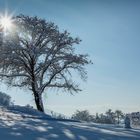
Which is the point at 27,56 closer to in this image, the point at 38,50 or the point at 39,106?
the point at 38,50

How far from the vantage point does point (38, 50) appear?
35.2 m

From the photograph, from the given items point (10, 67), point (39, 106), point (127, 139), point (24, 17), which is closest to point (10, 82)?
point (10, 67)

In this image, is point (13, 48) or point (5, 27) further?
point (5, 27)

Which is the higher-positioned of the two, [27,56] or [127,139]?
[27,56]

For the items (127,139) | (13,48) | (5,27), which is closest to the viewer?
(127,139)

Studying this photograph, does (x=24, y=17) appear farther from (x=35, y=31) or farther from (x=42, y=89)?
(x=42, y=89)

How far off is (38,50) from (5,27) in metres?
4.78

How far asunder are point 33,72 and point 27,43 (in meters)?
2.95

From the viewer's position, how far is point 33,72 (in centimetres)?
3550

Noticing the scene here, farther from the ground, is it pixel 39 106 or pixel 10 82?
pixel 10 82

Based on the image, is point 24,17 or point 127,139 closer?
point 127,139

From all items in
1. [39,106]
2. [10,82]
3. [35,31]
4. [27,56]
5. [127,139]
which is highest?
[35,31]

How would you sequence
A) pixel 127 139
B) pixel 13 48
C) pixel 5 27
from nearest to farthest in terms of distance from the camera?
pixel 127 139 → pixel 13 48 → pixel 5 27

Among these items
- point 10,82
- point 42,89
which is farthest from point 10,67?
point 42,89
